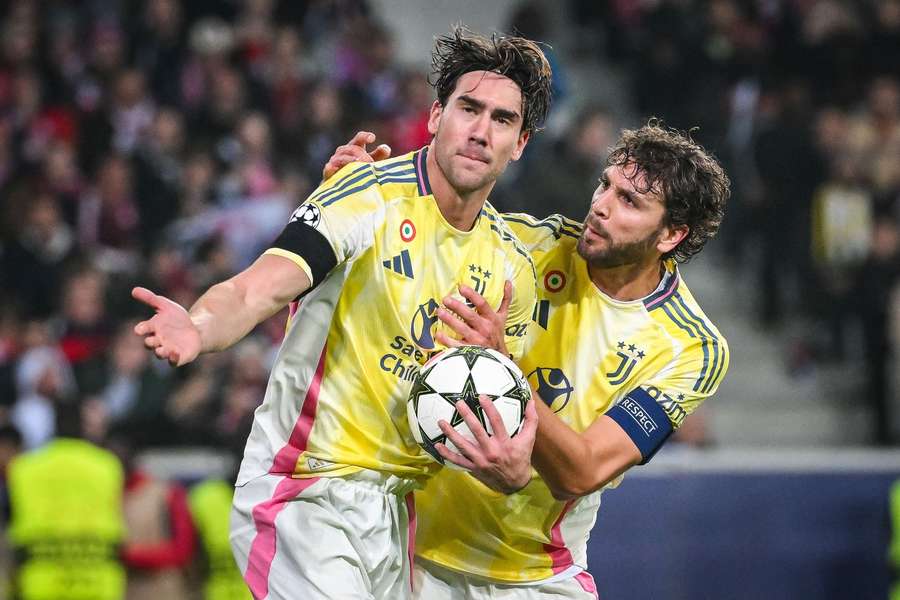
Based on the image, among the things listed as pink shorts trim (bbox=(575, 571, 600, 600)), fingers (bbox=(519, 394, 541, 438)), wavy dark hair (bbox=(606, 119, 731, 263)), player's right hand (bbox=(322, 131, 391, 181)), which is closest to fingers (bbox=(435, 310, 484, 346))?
fingers (bbox=(519, 394, 541, 438))

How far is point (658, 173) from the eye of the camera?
5469 millimetres

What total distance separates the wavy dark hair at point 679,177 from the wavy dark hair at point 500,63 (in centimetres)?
65

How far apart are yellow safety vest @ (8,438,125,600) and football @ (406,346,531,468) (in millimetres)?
4270

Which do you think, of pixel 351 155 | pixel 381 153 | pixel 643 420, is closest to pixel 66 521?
pixel 381 153

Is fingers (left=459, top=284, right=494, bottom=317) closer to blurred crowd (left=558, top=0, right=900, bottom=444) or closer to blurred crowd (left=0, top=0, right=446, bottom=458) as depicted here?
blurred crowd (left=0, top=0, right=446, bottom=458)

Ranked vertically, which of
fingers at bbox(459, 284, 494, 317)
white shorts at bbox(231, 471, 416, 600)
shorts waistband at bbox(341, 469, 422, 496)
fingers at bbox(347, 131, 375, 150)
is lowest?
white shorts at bbox(231, 471, 416, 600)

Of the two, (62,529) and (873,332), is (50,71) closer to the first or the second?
(62,529)

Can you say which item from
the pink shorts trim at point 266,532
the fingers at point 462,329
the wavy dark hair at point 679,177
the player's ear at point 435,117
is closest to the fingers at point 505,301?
the fingers at point 462,329

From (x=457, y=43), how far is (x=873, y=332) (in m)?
7.35

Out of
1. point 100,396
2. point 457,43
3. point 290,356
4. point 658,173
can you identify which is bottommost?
point 100,396

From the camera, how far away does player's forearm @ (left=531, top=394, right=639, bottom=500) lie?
4.86 m

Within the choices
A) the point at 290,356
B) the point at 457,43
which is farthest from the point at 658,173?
the point at 290,356

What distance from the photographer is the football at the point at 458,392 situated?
4.45m

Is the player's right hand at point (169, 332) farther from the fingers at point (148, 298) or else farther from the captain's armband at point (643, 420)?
the captain's armband at point (643, 420)
